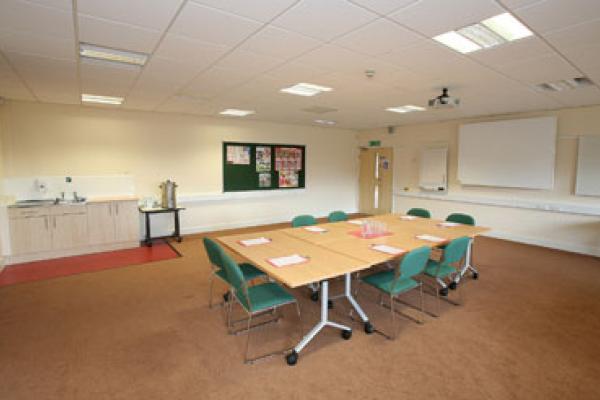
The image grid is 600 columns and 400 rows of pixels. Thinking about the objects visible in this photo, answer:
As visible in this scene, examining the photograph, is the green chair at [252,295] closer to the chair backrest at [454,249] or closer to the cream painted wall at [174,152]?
the chair backrest at [454,249]

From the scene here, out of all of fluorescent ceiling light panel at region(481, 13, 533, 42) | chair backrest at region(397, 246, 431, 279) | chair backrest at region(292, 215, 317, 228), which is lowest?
chair backrest at region(397, 246, 431, 279)

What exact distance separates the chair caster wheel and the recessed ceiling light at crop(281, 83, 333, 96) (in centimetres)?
318

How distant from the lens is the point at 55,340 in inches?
108

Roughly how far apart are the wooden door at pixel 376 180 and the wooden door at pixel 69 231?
7169 millimetres

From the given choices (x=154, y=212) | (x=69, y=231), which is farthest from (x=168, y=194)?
(x=69, y=231)

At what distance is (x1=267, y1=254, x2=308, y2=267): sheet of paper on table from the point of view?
2590 mm

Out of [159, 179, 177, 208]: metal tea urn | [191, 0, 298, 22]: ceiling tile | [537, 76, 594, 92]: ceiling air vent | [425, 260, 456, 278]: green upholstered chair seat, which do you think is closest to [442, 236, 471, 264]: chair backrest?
[425, 260, 456, 278]: green upholstered chair seat

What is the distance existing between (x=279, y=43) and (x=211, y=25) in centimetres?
59

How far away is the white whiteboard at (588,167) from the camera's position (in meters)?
5.19

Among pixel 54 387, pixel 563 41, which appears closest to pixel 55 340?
pixel 54 387

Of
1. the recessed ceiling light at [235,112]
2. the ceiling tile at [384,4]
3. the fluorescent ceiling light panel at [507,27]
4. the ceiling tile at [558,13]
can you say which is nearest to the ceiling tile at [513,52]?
the fluorescent ceiling light panel at [507,27]

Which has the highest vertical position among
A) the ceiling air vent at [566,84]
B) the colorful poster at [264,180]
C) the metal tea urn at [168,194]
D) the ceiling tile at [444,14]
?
the ceiling air vent at [566,84]

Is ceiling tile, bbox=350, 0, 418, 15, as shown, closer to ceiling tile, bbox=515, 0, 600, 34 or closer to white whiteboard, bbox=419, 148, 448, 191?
ceiling tile, bbox=515, 0, 600, 34

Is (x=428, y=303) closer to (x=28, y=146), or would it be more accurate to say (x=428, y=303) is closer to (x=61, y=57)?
(x=61, y=57)
